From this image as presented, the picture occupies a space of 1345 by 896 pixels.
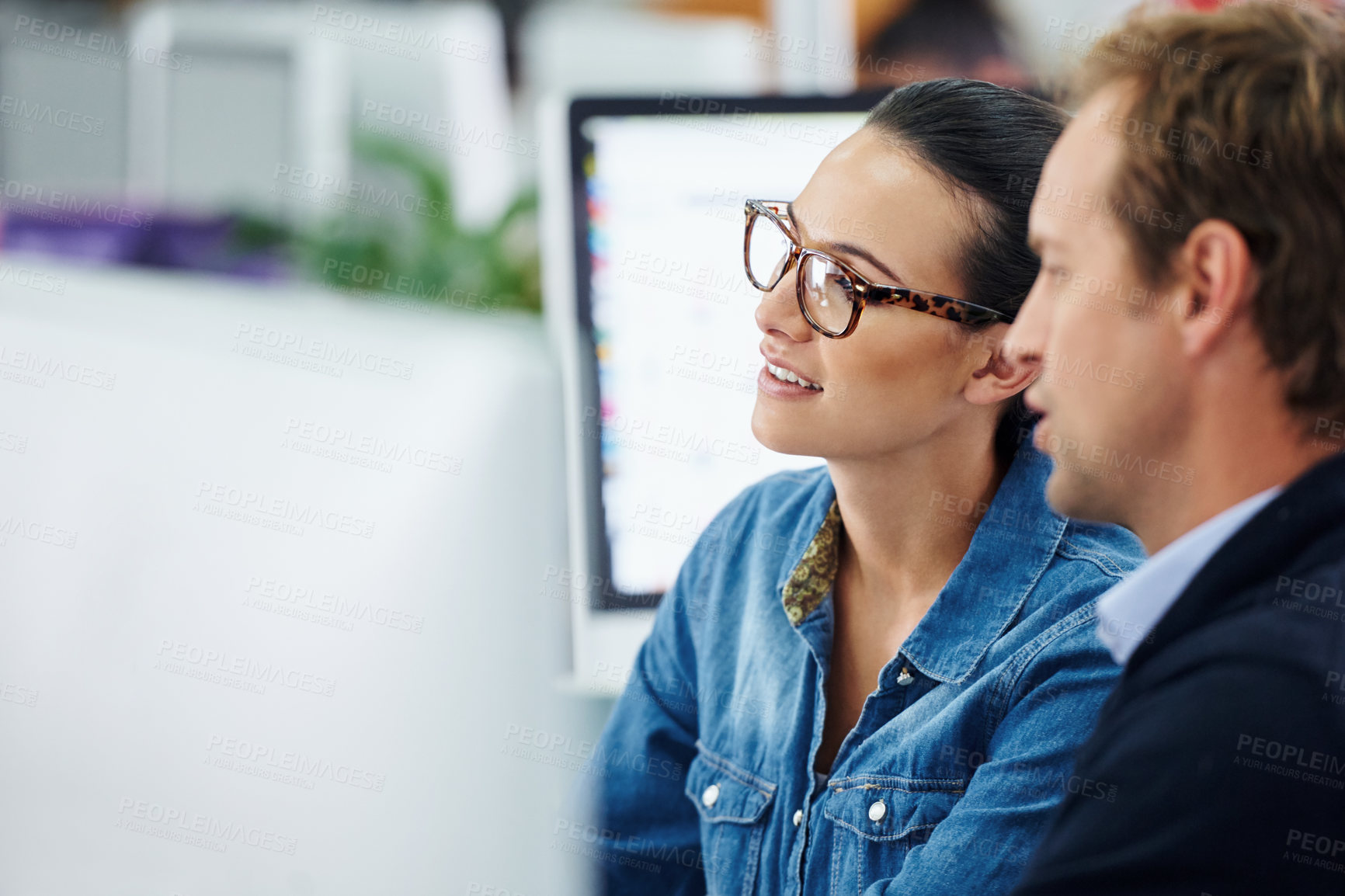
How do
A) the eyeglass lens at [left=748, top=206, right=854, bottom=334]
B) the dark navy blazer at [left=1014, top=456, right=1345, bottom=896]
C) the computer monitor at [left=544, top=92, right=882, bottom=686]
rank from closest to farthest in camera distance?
the dark navy blazer at [left=1014, top=456, right=1345, bottom=896] → the eyeglass lens at [left=748, top=206, right=854, bottom=334] → the computer monitor at [left=544, top=92, right=882, bottom=686]

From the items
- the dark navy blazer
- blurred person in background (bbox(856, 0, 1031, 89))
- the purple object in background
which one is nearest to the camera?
the dark navy blazer

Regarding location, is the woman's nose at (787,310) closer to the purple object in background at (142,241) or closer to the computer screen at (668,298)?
the computer screen at (668,298)

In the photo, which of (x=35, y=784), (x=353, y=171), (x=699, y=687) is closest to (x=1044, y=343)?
(x=699, y=687)

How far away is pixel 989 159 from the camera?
0.91 m

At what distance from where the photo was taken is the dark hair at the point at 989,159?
91 cm

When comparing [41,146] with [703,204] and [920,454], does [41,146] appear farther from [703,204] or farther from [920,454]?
[920,454]

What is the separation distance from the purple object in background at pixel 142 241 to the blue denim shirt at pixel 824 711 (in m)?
1.04

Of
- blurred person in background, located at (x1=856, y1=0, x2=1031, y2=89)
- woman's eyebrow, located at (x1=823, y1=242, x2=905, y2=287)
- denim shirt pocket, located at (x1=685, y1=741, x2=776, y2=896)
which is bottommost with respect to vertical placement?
denim shirt pocket, located at (x1=685, y1=741, x2=776, y2=896)

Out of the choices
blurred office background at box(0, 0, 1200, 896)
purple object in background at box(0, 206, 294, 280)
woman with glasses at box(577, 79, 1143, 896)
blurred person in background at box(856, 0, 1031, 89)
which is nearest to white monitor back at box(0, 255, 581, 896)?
blurred office background at box(0, 0, 1200, 896)

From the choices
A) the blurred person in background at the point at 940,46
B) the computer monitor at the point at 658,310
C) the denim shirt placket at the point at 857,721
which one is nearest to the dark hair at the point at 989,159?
the denim shirt placket at the point at 857,721

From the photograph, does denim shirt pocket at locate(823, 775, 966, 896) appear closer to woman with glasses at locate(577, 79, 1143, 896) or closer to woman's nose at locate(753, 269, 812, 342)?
woman with glasses at locate(577, 79, 1143, 896)

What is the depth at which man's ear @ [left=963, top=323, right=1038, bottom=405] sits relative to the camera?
94 cm

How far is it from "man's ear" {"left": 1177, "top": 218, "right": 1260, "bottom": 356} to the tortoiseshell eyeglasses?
30 cm

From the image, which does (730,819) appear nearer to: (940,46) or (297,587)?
(297,587)
